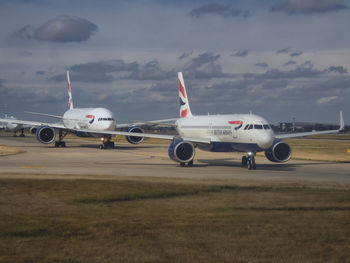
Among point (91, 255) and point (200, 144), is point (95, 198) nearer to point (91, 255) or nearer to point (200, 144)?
point (91, 255)

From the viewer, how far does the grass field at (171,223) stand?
10.1 m

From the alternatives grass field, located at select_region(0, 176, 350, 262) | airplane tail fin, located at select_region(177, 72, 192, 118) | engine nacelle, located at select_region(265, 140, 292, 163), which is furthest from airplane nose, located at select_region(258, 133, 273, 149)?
airplane tail fin, located at select_region(177, 72, 192, 118)

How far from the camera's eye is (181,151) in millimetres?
34406

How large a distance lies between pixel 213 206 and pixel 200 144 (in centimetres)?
2055

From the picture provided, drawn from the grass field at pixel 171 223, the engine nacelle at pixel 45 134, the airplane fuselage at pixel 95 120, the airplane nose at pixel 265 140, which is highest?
the airplane fuselage at pixel 95 120

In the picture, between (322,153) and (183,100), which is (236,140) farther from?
(322,153)

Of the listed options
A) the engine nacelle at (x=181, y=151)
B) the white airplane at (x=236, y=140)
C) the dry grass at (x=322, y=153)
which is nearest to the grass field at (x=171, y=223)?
the white airplane at (x=236, y=140)

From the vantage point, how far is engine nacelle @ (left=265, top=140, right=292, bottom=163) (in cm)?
3300

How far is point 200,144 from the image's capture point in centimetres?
3688

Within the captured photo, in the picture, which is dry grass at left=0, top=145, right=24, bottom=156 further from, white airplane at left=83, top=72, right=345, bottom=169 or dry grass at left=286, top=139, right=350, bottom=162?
dry grass at left=286, top=139, right=350, bottom=162

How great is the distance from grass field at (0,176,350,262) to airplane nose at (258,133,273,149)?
9.18 m

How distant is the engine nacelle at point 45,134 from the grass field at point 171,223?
1461 inches

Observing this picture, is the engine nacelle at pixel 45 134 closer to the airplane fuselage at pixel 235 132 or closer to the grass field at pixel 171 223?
the airplane fuselage at pixel 235 132

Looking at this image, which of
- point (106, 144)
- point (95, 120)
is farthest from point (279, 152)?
point (95, 120)
